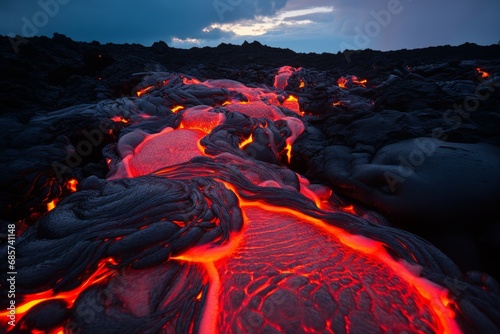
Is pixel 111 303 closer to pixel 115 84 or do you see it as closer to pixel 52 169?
pixel 52 169

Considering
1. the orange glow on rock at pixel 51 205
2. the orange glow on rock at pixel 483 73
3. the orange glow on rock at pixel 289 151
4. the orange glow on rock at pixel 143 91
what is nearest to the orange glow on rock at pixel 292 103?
the orange glow on rock at pixel 289 151

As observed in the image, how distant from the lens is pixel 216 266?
95.1 inches

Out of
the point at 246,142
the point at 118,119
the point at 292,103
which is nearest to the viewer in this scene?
the point at 246,142

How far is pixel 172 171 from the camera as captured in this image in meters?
4.05

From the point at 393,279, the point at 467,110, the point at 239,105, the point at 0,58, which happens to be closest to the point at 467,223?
the point at 393,279

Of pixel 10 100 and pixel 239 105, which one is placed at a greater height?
pixel 10 100

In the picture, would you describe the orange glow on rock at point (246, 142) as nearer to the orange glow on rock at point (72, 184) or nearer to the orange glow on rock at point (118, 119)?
the orange glow on rock at point (72, 184)

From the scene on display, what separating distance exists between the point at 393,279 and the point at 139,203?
116 inches

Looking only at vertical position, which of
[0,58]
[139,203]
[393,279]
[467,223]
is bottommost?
[467,223]

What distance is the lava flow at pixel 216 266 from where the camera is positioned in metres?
1.90

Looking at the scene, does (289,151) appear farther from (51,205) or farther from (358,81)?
(358,81)

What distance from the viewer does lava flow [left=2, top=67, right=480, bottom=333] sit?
6.23 feet

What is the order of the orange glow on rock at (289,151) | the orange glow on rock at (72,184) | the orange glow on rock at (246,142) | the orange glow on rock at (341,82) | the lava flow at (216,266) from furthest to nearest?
1. the orange glow on rock at (341,82)
2. the orange glow on rock at (289,151)
3. the orange glow on rock at (246,142)
4. the orange glow on rock at (72,184)
5. the lava flow at (216,266)

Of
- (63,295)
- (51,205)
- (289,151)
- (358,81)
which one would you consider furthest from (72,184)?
(358,81)
